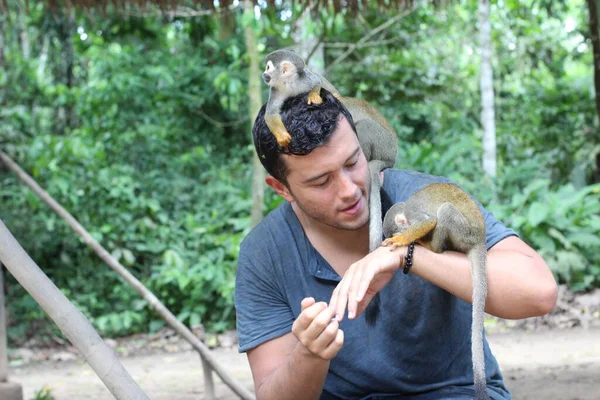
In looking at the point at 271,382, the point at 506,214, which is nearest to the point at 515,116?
the point at 506,214

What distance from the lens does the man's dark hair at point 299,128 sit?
71.4 inches

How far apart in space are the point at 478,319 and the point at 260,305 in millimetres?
656

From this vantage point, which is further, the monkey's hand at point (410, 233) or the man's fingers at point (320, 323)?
the monkey's hand at point (410, 233)

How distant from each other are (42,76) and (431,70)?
18.2 ft

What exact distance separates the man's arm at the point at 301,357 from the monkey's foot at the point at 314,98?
2.04 ft

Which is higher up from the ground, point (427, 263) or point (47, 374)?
point (427, 263)

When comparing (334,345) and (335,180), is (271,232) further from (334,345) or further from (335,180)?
(334,345)

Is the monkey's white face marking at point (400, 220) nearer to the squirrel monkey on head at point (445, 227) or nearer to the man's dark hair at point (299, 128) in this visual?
the squirrel monkey on head at point (445, 227)

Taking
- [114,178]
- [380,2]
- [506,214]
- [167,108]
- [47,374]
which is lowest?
[47,374]

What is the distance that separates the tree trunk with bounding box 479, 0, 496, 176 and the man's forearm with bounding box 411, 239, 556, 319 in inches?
259

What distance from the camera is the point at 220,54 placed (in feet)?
28.0

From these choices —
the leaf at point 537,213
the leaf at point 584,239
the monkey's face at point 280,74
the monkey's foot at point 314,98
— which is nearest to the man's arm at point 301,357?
the monkey's foot at point 314,98

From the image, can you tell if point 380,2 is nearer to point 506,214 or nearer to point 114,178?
point 506,214

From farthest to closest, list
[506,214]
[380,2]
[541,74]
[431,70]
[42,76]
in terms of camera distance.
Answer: [541,74] → [42,76] → [431,70] → [506,214] → [380,2]
